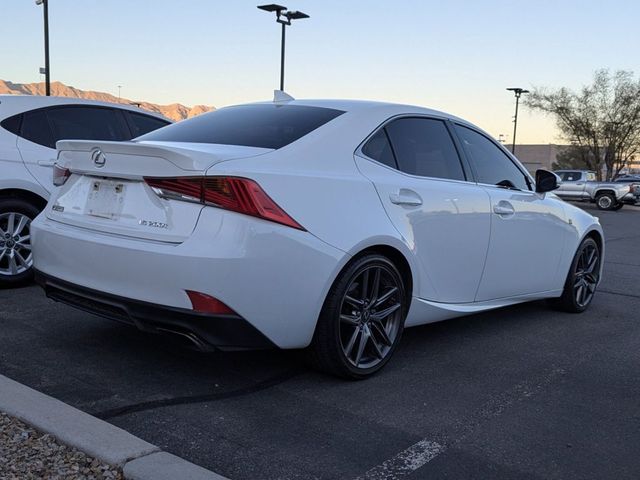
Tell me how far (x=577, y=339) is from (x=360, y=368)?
2135mm

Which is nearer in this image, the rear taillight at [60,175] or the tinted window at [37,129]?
the rear taillight at [60,175]

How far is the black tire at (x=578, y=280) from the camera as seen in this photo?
19.6 feet

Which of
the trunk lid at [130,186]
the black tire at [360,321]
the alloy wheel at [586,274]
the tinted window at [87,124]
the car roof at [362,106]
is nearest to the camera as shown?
→ the trunk lid at [130,186]

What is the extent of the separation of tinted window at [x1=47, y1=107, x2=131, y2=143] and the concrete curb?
3526 millimetres

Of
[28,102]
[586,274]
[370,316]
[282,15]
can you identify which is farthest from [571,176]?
[370,316]

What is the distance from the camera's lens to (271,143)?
3725 mm

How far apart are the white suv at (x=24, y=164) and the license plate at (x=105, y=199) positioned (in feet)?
7.87

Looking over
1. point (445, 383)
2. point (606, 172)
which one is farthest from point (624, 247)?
point (606, 172)

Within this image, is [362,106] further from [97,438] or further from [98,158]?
[97,438]

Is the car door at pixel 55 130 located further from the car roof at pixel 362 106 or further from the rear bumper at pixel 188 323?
the rear bumper at pixel 188 323

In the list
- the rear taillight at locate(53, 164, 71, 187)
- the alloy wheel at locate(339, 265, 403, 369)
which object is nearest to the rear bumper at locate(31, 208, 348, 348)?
the alloy wheel at locate(339, 265, 403, 369)

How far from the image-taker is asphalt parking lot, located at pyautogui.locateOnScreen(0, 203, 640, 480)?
296 cm

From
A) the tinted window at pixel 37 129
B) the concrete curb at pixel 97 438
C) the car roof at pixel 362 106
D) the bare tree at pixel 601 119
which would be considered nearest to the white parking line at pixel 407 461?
the concrete curb at pixel 97 438

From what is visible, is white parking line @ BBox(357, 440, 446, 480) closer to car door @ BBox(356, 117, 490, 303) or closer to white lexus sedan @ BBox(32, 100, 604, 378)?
white lexus sedan @ BBox(32, 100, 604, 378)
